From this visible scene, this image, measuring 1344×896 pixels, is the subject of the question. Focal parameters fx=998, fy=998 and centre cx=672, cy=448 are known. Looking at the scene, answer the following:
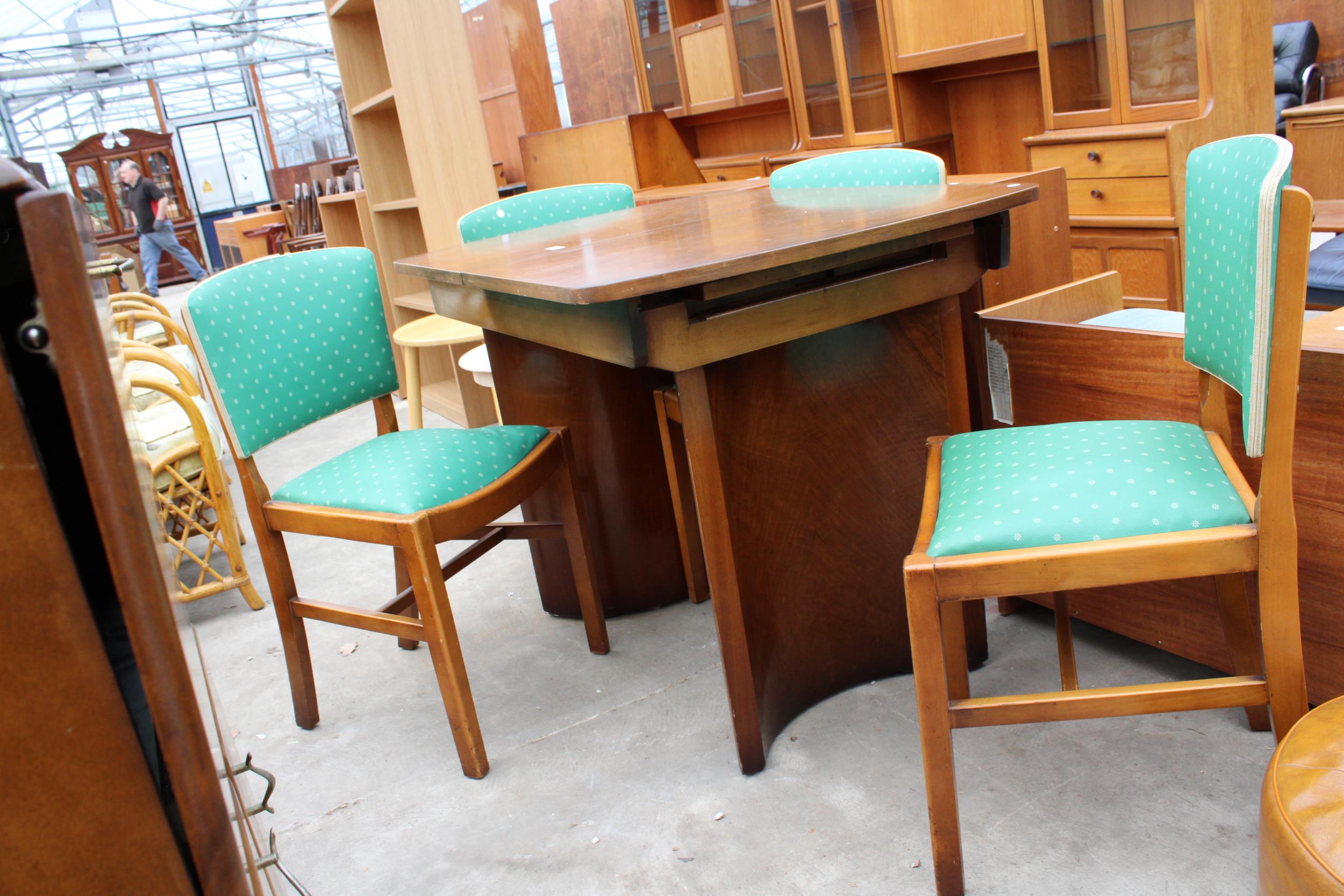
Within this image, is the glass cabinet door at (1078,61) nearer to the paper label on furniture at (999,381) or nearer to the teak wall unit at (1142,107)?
the teak wall unit at (1142,107)

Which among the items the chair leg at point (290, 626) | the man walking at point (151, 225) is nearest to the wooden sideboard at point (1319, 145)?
the chair leg at point (290, 626)

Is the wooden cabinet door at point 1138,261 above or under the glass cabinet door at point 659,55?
under

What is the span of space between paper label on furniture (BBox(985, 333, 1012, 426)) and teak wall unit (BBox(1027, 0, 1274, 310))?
54.2 inches

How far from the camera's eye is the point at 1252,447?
108 centimetres

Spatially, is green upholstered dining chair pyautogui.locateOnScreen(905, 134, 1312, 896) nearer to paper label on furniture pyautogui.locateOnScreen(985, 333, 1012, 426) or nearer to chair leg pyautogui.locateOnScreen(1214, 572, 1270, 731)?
chair leg pyautogui.locateOnScreen(1214, 572, 1270, 731)

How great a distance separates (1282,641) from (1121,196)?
216 cm

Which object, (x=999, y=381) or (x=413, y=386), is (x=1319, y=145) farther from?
(x=413, y=386)

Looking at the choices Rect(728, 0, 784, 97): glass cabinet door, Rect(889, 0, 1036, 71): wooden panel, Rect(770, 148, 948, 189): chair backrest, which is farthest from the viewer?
Rect(728, 0, 784, 97): glass cabinet door

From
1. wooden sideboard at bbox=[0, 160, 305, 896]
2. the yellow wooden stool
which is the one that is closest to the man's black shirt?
the yellow wooden stool

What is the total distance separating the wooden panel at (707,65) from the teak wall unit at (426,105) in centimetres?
138

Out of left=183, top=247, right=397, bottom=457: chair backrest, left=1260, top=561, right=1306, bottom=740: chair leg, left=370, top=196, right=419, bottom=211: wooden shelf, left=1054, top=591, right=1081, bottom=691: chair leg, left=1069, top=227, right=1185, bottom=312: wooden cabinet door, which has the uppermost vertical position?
left=370, top=196, right=419, bottom=211: wooden shelf

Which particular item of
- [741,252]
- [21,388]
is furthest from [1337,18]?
[21,388]

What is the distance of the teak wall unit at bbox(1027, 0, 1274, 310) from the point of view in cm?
274

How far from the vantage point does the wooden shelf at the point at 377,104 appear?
368 centimetres
